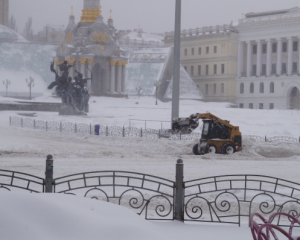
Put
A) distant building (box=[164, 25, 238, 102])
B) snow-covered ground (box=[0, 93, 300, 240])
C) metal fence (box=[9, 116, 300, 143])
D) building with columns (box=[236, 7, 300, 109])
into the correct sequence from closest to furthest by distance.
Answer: snow-covered ground (box=[0, 93, 300, 240]), metal fence (box=[9, 116, 300, 143]), building with columns (box=[236, 7, 300, 109]), distant building (box=[164, 25, 238, 102])

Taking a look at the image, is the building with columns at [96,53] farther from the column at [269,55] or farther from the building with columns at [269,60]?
the column at [269,55]

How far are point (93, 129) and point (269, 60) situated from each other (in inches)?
2178

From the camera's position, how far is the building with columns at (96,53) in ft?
218

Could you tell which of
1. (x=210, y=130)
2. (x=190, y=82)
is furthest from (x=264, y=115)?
(x=190, y=82)

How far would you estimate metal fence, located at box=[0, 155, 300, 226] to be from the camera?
28.8ft

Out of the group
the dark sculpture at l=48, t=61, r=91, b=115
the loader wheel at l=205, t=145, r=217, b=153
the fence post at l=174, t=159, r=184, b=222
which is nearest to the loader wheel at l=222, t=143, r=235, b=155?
the loader wheel at l=205, t=145, r=217, b=153

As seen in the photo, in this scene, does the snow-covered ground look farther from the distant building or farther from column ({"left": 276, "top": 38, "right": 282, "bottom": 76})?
the distant building

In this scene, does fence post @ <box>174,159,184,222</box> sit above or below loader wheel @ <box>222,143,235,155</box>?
above

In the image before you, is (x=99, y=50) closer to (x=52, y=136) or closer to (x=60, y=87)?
(x=60, y=87)

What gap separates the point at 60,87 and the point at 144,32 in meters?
91.7

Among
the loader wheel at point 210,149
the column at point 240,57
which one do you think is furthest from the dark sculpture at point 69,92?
the column at point 240,57

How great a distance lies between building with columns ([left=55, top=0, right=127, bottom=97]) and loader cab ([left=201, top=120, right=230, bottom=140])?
43.4 meters

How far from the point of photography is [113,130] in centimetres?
3172

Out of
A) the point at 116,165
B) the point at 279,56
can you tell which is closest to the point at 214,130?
the point at 116,165
